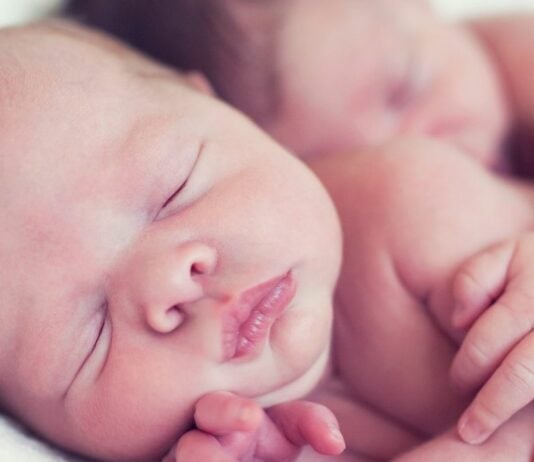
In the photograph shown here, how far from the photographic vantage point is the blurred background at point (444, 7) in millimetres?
1414

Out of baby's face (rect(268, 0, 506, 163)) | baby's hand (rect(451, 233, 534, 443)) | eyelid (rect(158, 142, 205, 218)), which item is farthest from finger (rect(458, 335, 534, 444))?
baby's face (rect(268, 0, 506, 163))

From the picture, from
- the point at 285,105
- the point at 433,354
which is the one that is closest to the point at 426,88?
the point at 285,105

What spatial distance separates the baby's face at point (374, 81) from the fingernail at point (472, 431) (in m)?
0.62

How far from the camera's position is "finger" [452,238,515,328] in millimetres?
907

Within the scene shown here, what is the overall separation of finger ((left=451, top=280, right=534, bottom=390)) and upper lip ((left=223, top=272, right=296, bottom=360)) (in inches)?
8.2

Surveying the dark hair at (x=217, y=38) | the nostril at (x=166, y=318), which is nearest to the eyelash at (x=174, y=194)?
the nostril at (x=166, y=318)

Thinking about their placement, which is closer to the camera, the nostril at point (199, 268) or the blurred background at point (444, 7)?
the nostril at point (199, 268)

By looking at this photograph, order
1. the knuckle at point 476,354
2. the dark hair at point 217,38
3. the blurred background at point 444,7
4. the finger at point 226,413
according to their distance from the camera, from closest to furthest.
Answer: the finger at point 226,413
the knuckle at point 476,354
the dark hair at point 217,38
the blurred background at point 444,7

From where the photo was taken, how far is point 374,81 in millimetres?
1362

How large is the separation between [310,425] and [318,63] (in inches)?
27.4

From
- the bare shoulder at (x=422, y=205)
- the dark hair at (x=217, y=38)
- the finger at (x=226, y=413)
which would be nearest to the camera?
the finger at (x=226, y=413)

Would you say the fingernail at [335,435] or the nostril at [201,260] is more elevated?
the nostril at [201,260]

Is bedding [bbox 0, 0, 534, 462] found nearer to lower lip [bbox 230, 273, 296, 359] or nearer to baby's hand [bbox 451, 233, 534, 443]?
lower lip [bbox 230, 273, 296, 359]

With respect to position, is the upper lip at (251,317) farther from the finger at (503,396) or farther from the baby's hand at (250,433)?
the finger at (503,396)
